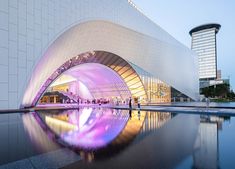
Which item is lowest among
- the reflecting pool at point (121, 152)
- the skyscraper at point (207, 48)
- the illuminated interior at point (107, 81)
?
the reflecting pool at point (121, 152)

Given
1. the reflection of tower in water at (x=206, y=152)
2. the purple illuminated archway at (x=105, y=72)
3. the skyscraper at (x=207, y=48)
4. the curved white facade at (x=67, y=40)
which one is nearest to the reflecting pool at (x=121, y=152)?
the reflection of tower in water at (x=206, y=152)

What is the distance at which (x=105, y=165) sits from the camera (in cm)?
392

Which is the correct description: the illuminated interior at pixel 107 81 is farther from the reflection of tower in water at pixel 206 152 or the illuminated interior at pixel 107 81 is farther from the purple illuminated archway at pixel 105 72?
the reflection of tower in water at pixel 206 152

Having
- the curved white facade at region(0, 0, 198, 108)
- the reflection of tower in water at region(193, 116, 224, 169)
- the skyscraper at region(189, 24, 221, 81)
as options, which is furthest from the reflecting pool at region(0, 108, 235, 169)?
the skyscraper at region(189, 24, 221, 81)

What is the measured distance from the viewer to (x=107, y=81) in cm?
4094

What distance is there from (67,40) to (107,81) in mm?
18413

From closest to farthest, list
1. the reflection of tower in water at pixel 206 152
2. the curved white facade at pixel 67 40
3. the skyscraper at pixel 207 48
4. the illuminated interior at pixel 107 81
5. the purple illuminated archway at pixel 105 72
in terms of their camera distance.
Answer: the reflection of tower in water at pixel 206 152 → the curved white facade at pixel 67 40 → the purple illuminated archway at pixel 105 72 → the illuminated interior at pixel 107 81 → the skyscraper at pixel 207 48

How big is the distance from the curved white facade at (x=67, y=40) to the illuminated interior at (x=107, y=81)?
6.25 ft

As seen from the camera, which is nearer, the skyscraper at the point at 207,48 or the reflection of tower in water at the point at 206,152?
the reflection of tower in water at the point at 206,152

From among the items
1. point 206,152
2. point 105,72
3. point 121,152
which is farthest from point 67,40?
point 206,152

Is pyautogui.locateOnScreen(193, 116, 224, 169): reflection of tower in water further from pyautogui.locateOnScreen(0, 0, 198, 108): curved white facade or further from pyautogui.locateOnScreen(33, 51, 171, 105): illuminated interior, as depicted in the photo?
pyautogui.locateOnScreen(33, 51, 171, 105): illuminated interior

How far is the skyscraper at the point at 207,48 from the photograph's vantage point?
126062 millimetres

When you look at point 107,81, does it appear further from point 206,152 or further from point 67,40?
point 206,152

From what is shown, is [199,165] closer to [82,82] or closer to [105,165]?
[105,165]
